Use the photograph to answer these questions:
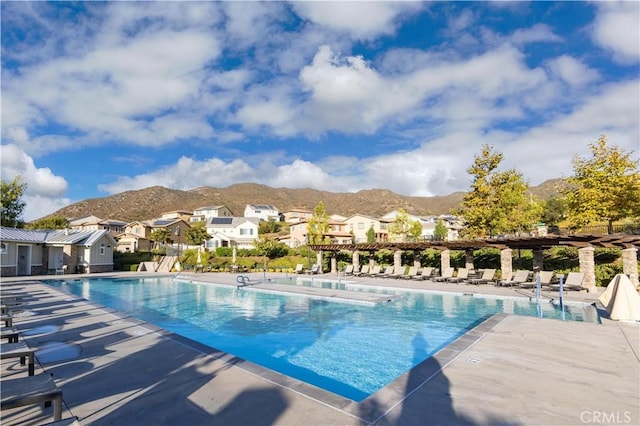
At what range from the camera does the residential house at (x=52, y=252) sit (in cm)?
2717

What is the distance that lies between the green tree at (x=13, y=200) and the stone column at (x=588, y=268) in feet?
171

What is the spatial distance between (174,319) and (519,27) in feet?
68.4

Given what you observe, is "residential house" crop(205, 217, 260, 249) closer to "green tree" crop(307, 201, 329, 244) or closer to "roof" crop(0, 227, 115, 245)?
"green tree" crop(307, 201, 329, 244)

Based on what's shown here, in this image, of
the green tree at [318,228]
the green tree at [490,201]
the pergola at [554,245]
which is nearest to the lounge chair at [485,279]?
the pergola at [554,245]

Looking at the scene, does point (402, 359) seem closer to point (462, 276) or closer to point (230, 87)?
point (462, 276)

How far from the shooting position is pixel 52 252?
100.0 feet

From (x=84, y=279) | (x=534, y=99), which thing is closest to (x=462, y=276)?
(x=534, y=99)

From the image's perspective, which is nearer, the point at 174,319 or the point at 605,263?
the point at 174,319

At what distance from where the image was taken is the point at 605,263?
19.9m

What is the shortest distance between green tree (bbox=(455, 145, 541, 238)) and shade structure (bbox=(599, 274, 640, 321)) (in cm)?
1822

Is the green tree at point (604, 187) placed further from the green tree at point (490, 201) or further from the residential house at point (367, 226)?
the residential house at point (367, 226)

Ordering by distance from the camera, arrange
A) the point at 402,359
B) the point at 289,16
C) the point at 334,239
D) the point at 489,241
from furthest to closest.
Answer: the point at 334,239 → the point at 489,241 → the point at 289,16 → the point at 402,359

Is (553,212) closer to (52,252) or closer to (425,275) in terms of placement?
(425,275)

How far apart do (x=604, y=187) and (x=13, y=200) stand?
56.9 metres
